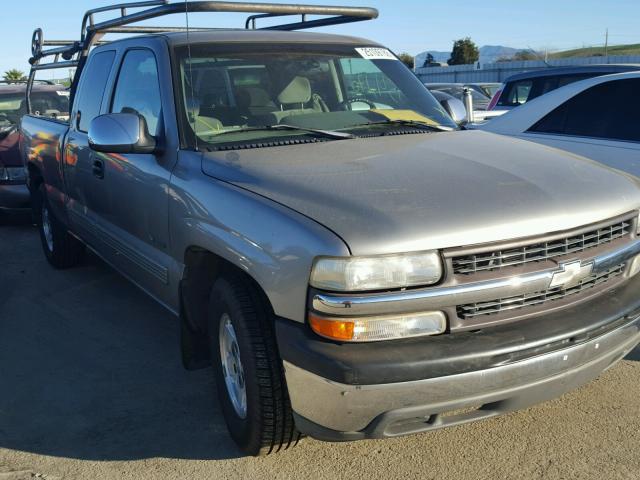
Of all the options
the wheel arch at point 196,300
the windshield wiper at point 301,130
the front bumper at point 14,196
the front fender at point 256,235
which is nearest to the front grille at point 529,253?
the front fender at point 256,235

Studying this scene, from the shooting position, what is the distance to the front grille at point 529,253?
105 inches

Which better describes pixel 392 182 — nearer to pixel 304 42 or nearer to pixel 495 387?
pixel 495 387

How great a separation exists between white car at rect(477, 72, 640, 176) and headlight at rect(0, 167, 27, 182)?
17.8 ft

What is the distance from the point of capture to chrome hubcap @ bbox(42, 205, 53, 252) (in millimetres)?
6617

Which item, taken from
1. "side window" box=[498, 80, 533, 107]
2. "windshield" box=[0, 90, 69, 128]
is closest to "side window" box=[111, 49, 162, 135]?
"windshield" box=[0, 90, 69, 128]

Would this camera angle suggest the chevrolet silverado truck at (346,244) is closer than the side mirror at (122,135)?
Yes

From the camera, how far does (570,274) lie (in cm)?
285

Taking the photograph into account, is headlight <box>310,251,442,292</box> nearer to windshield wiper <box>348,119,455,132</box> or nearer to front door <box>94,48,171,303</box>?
front door <box>94,48,171,303</box>

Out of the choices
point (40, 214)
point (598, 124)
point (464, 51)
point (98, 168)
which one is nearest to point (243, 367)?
point (98, 168)

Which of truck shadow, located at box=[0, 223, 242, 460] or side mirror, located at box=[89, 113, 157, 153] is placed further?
side mirror, located at box=[89, 113, 157, 153]

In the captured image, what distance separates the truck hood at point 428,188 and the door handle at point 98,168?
139 centimetres

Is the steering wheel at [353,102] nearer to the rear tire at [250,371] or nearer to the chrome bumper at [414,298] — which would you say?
the rear tire at [250,371]

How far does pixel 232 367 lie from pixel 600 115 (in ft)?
11.7

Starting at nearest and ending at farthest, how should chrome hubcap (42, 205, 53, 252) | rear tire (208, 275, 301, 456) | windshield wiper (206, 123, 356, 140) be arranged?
rear tire (208, 275, 301, 456)
windshield wiper (206, 123, 356, 140)
chrome hubcap (42, 205, 53, 252)
